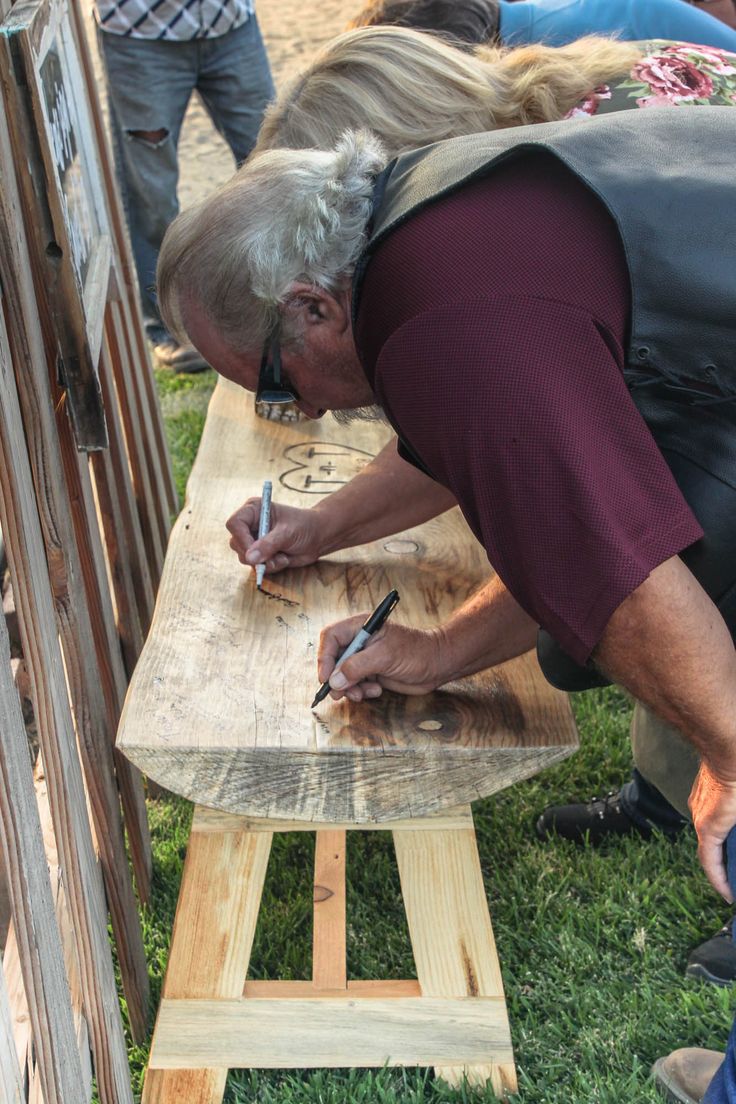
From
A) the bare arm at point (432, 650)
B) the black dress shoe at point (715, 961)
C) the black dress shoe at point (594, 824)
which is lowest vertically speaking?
the black dress shoe at point (594, 824)

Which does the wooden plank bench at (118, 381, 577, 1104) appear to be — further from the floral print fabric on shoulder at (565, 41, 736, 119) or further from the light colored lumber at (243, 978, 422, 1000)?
the floral print fabric on shoulder at (565, 41, 736, 119)

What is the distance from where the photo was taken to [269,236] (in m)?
1.64

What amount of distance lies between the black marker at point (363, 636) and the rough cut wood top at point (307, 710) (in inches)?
1.1

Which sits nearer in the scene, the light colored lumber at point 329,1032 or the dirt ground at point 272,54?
the light colored lumber at point 329,1032

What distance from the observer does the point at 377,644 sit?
1.93m

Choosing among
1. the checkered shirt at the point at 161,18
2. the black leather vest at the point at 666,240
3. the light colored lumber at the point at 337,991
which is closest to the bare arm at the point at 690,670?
the black leather vest at the point at 666,240

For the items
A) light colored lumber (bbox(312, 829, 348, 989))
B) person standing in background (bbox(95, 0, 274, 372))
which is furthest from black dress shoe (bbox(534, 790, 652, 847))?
person standing in background (bbox(95, 0, 274, 372))

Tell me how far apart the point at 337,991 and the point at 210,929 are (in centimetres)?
28

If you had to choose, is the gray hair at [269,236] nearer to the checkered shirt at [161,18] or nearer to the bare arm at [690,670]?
the bare arm at [690,670]

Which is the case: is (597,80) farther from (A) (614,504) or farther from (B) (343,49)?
(A) (614,504)

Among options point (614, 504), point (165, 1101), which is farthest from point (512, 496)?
point (165, 1101)

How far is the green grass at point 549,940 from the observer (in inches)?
92.0

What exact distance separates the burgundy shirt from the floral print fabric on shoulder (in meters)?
0.89

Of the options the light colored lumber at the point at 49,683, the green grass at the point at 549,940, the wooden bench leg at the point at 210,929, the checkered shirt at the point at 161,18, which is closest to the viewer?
the light colored lumber at the point at 49,683
